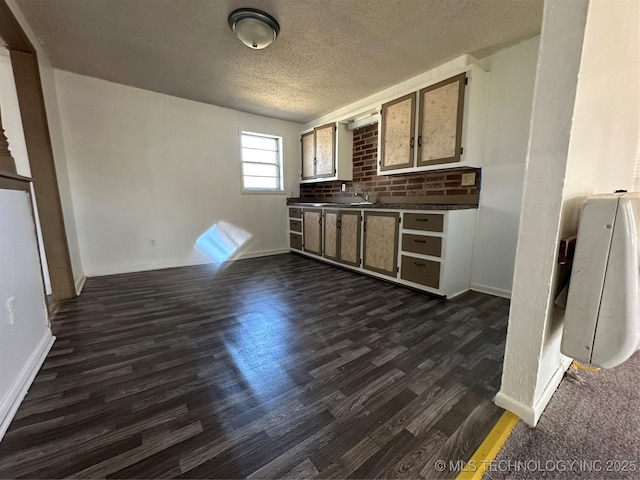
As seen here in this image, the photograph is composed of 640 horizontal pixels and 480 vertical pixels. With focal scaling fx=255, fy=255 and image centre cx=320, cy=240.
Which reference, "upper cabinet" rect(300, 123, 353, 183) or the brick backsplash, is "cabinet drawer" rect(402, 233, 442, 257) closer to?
the brick backsplash

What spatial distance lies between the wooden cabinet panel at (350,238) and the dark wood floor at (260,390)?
108 cm

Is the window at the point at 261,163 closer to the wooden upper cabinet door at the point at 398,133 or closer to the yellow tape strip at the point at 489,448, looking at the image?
the wooden upper cabinet door at the point at 398,133

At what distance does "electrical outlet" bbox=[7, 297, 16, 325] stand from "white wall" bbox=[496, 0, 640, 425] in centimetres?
245

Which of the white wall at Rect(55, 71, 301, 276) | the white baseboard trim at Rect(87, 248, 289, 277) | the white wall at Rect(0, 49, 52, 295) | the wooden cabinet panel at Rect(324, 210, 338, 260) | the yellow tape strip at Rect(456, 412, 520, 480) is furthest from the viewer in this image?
the wooden cabinet panel at Rect(324, 210, 338, 260)

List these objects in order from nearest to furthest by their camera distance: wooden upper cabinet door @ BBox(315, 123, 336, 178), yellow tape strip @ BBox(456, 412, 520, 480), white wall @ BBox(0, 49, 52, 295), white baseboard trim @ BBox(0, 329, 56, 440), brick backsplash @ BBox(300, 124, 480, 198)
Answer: yellow tape strip @ BBox(456, 412, 520, 480) < white baseboard trim @ BBox(0, 329, 56, 440) < white wall @ BBox(0, 49, 52, 295) < brick backsplash @ BBox(300, 124, 480, 198) < wooden upper cabinet door @ BBox(315, 123, 336, 178)

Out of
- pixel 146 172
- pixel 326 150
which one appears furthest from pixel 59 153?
pixel 326 150

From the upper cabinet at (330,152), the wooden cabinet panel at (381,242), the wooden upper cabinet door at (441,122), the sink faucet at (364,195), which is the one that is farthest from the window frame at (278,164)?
the wooden upper cabinet door at (441,122)

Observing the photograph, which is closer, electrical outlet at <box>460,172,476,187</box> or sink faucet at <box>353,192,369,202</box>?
electrical outlet at <box>460,172,476,187</box>

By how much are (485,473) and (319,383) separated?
763 millimetres

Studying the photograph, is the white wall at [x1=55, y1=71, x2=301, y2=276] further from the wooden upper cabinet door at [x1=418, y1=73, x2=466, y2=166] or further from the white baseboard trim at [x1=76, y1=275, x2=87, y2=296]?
the wooden upper cabinet door at [x1=418, y1=73, x2=466, y2=166]

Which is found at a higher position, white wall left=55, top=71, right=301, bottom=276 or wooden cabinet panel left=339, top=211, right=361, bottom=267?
white wall left=55, top=71, right=301, bottom=276

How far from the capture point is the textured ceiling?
6.22 feet

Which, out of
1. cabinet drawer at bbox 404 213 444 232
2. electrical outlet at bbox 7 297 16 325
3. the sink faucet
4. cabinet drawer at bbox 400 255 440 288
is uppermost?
the sink faucet

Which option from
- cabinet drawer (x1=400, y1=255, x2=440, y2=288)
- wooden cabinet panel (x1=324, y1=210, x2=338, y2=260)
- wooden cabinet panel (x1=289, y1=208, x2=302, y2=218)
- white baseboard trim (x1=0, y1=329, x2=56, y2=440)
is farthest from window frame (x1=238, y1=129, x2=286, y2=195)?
white baseboard trim (x1=0, y1=329, x2=56, y2=440)
